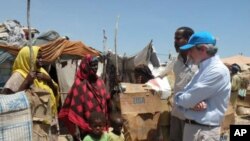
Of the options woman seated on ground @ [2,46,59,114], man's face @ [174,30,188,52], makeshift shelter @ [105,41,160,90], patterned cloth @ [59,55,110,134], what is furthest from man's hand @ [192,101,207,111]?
makeshift shelter @ [105,41,160,90]

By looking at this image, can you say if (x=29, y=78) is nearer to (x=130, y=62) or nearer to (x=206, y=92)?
(x=206, y=92)

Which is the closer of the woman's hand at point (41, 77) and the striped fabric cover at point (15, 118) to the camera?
the striped fabric cover at point (15, 118)

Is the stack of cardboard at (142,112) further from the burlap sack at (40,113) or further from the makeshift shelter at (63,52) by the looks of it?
the makeshift shelter at (63,52)

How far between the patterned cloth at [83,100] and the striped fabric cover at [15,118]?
0.71m

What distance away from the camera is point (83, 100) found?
4004 millimetres

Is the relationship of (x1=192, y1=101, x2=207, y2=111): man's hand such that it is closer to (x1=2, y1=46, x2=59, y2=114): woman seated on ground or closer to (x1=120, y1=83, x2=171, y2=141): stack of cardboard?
(x1=120, y1=83, x2=171, y2=141): stack of cardboard

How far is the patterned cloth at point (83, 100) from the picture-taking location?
3.95 metres

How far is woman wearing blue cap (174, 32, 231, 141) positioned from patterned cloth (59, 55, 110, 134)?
115 cm

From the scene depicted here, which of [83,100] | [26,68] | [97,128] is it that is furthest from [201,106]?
[26,68]

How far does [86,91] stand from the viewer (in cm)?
403

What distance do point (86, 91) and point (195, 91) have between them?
1.38 meters

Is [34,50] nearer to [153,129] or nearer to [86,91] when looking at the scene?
[86,91]

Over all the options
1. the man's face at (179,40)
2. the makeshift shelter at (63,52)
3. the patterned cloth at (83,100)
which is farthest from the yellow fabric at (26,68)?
the makeshift shelter at (63,52)

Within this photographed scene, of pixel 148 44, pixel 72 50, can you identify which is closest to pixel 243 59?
pixel 148 44
